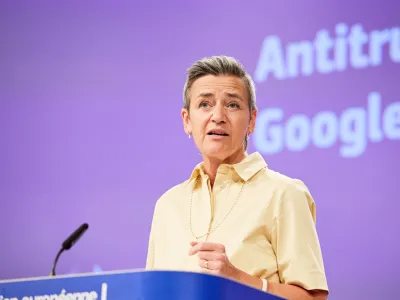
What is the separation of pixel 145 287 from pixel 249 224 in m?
0.67

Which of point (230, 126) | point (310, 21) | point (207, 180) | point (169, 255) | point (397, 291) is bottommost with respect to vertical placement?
point (397, 291)

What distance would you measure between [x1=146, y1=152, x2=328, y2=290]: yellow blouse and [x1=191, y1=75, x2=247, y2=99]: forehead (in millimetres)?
209

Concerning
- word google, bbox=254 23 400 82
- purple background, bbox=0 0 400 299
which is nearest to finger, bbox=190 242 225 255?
purple background, bbox=0 0 400 299

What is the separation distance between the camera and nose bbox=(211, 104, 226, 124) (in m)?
2.24

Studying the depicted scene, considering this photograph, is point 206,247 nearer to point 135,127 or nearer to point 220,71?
point 220,71

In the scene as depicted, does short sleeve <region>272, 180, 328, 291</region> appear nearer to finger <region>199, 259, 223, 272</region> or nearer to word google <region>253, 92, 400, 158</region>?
finger <region>199, 259, 223, 272</region>

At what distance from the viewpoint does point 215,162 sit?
2.34 m

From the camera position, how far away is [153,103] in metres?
4.38

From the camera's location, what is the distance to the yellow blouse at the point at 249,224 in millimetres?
2070

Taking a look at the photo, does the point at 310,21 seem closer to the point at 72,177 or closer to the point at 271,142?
the point at 271,142

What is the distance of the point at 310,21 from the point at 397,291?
139cm

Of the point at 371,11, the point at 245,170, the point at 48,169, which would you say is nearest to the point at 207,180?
the point at 245,170

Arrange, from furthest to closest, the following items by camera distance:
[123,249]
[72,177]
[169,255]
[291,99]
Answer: [72,177] → [123,249] → [291,99] → [169,255]

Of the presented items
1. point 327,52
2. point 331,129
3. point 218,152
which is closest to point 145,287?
point 218,152
